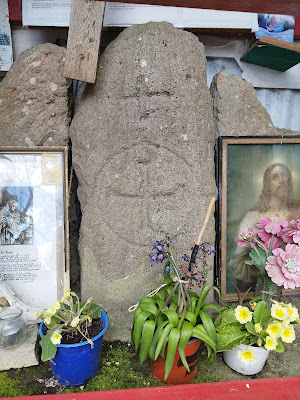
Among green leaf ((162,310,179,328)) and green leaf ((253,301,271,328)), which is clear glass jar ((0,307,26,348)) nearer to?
green leaf ((162,310,179,328))

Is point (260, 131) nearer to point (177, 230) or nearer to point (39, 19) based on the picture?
point (177, 230)

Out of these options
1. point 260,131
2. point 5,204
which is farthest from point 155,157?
point 5,204

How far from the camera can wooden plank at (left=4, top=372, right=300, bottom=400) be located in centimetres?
72

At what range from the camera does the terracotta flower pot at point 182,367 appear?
4.91 feet

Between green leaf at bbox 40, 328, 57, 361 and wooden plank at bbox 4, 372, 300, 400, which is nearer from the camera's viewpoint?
wooden plank at bbox 4, 372, 300, 400

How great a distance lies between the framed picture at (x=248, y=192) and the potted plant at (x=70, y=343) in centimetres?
91

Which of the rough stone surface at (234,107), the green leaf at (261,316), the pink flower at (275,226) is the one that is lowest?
the green leaf at (261,316)

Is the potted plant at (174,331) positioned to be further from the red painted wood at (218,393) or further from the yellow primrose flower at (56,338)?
the red painted wood at (218,393)

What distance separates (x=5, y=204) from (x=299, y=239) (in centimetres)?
163

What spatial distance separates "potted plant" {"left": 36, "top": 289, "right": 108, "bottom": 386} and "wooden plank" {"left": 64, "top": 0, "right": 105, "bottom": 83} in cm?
121

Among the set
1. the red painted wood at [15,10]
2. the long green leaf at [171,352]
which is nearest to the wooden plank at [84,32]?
the red painted wood at [15,10]

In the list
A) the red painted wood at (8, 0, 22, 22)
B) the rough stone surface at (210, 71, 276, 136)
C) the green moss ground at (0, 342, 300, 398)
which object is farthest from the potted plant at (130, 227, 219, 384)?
the red painted wood at (8, 0, 22, 22)

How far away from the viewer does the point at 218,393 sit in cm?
72

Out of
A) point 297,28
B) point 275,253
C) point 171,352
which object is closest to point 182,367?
point 171,352
